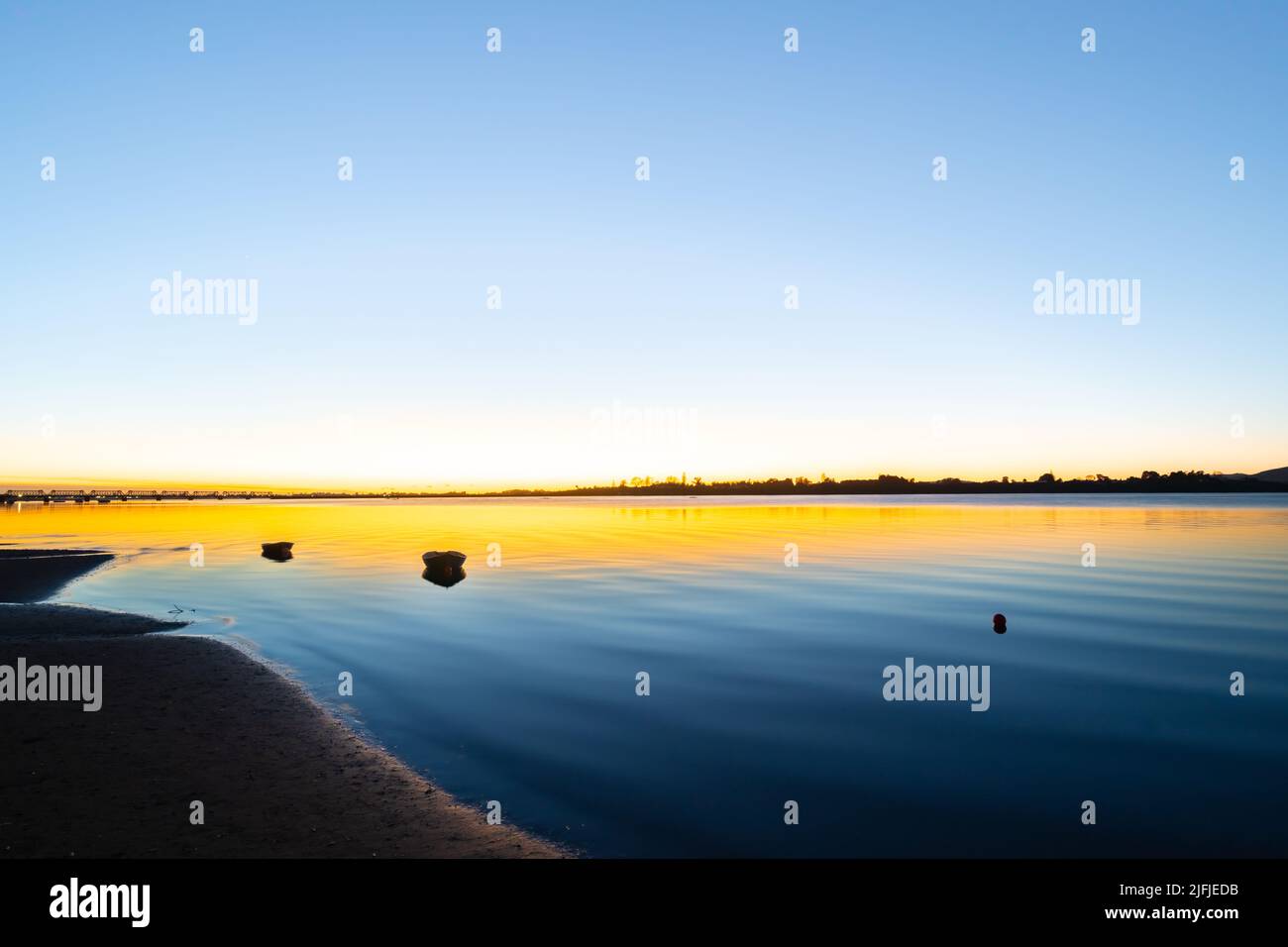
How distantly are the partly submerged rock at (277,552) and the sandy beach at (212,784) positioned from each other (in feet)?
122

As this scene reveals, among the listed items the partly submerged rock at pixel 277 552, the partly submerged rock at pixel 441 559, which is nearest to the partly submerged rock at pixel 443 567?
the partly submerged rock at pixel 441 559

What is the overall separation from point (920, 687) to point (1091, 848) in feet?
28.6

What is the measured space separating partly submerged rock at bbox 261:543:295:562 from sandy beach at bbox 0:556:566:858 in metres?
37.3

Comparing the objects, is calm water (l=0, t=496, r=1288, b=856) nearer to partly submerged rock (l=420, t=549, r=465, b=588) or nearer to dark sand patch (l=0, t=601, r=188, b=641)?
partly submerged rock (l=420, t=549, r=465, b=588)

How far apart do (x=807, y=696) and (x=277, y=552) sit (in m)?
46.8

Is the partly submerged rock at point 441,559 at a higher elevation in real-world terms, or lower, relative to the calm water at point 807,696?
higher

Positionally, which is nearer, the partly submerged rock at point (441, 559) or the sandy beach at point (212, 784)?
the sandy beach at point (212, 784)

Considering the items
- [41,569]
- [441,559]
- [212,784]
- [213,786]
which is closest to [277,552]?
[41,569]

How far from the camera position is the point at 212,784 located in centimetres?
1123

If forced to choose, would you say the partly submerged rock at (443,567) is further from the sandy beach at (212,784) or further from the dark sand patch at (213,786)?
the dark sand patch at (213,786)

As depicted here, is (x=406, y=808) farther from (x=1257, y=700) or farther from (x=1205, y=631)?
(x=1205, y=631)

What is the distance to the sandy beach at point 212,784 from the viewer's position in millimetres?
9320

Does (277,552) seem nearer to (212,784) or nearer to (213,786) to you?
(212,784)
